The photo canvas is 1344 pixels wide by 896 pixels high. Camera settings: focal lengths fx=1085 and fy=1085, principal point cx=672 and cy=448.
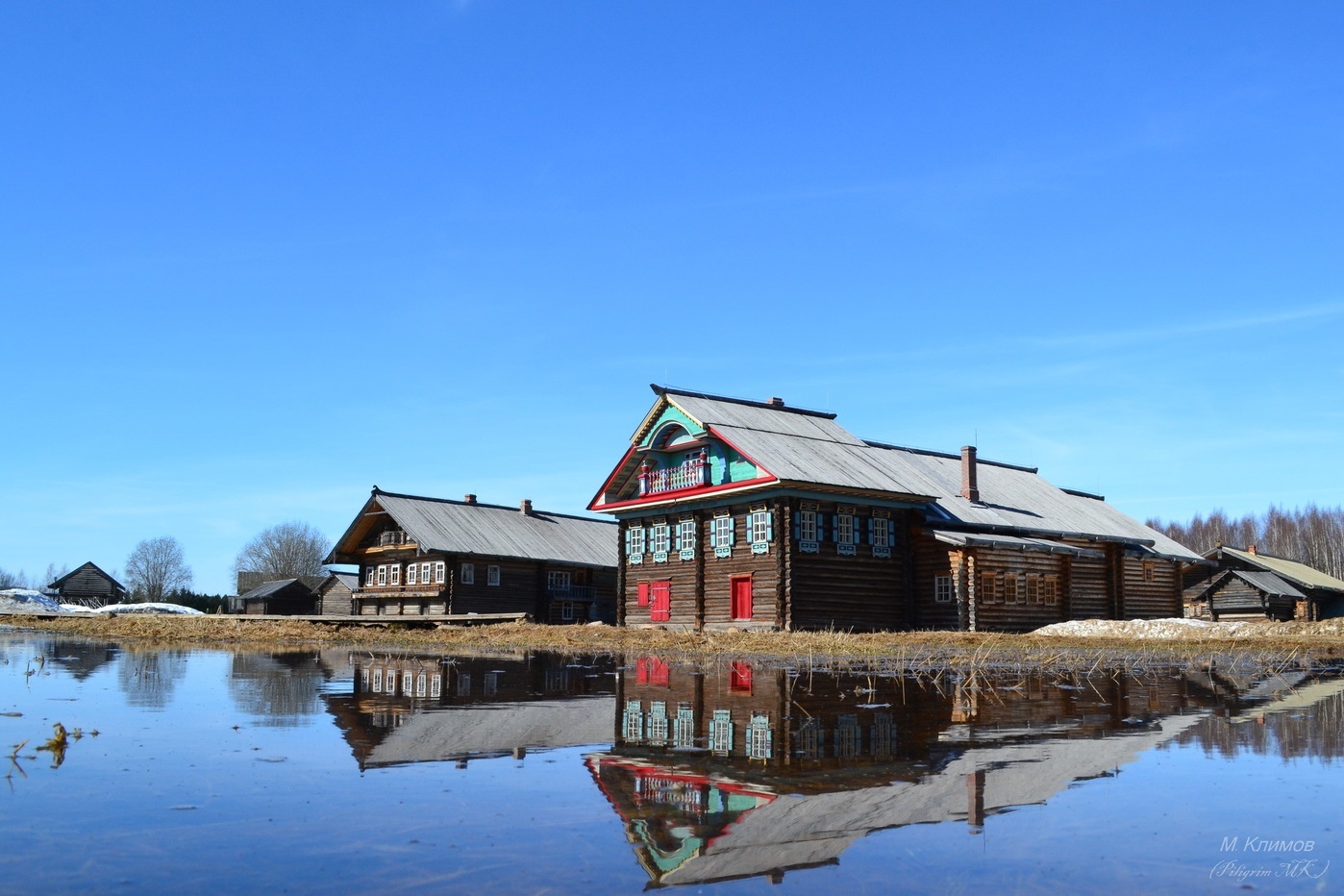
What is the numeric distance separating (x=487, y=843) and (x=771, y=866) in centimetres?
147

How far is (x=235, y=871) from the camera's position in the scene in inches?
194

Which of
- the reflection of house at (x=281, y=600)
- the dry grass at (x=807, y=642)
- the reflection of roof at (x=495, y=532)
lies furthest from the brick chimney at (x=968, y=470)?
the reflection of house at (x=281, y=600)

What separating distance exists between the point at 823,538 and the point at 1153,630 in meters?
Answer: 10.7

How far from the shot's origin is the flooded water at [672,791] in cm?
502

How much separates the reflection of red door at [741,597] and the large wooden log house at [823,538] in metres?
0.07

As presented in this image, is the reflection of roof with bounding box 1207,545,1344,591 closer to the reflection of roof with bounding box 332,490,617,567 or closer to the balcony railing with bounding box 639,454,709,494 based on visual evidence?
the reflection of roof with bounding box 332,490,617,567

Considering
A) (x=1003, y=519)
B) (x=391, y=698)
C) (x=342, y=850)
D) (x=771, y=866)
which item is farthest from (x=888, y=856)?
(x=1003, y=519)

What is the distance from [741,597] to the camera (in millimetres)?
38625

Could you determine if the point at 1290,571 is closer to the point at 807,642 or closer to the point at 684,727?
the point at 807,642

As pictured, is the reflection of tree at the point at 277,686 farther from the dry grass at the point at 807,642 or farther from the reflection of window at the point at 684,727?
the dry grass at the point at 807,642

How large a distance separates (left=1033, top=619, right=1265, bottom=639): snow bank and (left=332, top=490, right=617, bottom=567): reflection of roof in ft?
97.0

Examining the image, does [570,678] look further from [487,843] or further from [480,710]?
[487,843]

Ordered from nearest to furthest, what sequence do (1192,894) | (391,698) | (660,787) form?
(1192,894), (660,787), (391,698)

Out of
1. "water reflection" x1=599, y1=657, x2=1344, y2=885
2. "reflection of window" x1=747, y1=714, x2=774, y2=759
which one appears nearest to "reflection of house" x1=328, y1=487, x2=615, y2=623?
"water reflection" x1=599, y1=657, x2=1344, y2=885
